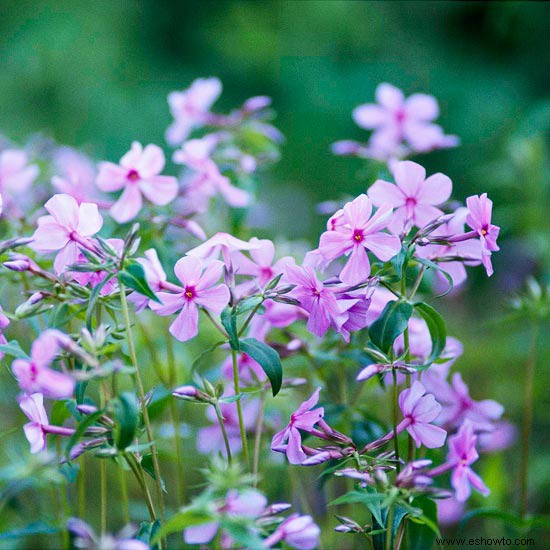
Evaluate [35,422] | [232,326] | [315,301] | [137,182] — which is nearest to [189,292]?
[232,326]

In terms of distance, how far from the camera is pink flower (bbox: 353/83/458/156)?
203cm

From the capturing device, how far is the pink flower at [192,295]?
121cm

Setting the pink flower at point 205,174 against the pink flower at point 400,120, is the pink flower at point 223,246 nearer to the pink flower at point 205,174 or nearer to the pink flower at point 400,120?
the pink flower at point 205,174

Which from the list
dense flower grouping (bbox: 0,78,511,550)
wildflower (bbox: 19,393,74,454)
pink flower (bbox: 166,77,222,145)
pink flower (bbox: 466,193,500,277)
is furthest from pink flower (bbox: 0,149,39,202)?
pink flower (bbox: 466,193,500,277)

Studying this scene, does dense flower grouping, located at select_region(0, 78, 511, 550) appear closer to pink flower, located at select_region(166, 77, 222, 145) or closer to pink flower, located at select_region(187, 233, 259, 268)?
pink flower, located at select_region(187, 233, 259, 268)

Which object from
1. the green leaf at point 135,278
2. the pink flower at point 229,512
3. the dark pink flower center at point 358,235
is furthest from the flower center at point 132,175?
the pink flower at point 229,512

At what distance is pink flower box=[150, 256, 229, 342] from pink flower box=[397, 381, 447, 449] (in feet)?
1.12

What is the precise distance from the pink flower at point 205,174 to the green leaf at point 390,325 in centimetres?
67

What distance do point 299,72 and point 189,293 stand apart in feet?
11.8

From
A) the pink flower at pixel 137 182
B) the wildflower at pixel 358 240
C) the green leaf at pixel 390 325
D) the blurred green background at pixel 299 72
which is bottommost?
the green leaf at pixel 390 325

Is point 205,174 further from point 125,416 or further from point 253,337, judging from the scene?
point 125,416

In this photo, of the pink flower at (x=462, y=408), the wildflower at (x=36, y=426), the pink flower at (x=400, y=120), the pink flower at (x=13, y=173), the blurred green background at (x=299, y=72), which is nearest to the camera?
the wildflower at (x=36, y=426)

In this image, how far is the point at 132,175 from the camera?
156 cm

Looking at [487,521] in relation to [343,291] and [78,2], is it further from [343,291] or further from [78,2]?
[78,2]
